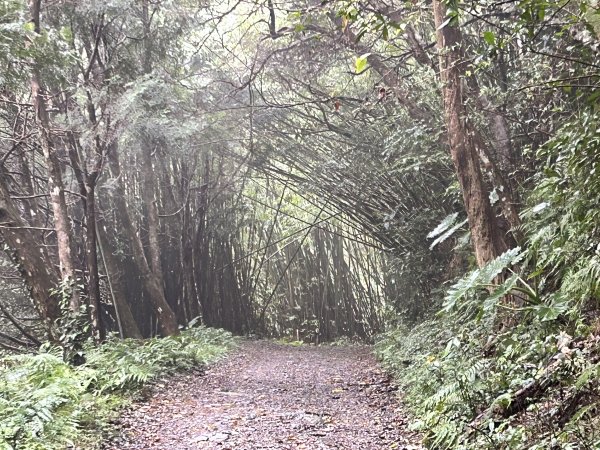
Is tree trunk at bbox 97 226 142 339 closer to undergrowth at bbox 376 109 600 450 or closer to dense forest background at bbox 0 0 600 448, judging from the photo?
dense forest background at bbox 0 0 600 448

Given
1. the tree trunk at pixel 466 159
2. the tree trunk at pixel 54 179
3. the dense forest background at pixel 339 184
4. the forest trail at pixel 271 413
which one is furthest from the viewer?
the tree trunk at pixel 54 179

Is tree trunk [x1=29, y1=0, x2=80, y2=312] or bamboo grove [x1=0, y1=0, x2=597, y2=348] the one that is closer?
bamboo grove [x1=0, y1=0, x2=597, y2=348]

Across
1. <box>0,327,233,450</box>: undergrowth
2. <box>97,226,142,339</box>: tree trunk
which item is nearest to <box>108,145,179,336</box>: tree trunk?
<box>97,226,142,339</box>: tree trunk

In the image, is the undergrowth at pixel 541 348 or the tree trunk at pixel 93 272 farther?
the tree trunk at pixel 93 272

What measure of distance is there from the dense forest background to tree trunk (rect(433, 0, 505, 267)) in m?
0.02

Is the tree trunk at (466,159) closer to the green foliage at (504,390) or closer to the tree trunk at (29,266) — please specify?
the green foliage at (504,390)

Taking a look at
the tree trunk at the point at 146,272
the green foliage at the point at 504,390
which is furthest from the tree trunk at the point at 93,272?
the green foliage at the point at 504,390

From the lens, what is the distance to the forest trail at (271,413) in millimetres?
3416

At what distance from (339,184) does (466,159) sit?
387 cm

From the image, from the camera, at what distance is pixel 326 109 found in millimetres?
→ 7953

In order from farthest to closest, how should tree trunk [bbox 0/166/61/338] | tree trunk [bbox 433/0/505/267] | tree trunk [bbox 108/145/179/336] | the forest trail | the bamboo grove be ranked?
tree trunk [bbox 108/145/179/336]
tree trunk [bbox 0/166/61/338]
the bamboo grove
tree trunk [bbox 433/0/505/267]
the forest trail

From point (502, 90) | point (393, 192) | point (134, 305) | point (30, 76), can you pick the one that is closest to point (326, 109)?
point (393, 192)

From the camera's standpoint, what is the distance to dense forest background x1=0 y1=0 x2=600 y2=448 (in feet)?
9.95

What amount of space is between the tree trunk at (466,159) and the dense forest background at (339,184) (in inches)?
0.7
